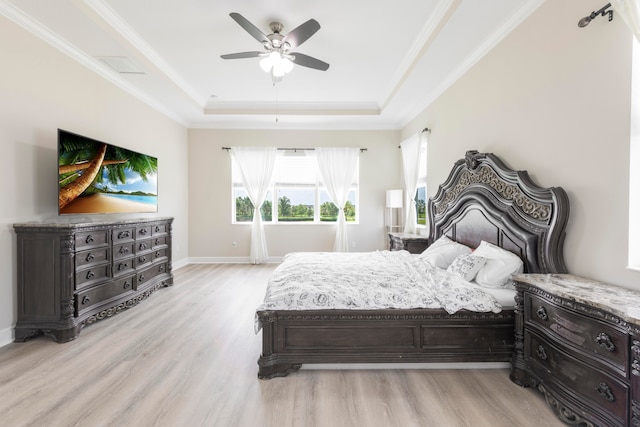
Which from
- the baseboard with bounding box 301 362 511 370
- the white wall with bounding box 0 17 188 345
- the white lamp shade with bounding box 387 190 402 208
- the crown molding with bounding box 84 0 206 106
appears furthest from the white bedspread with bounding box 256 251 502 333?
the crown molding with bounding box 84 0 206 106

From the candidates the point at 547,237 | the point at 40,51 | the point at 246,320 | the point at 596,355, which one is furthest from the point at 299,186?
the point at 596,355

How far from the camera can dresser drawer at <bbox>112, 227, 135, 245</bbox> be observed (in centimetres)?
320

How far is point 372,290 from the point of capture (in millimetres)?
2217

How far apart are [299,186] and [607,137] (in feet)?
15.9

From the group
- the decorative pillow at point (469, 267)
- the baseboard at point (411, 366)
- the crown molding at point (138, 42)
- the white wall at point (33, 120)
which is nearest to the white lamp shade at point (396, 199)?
the decorative pillow at point (469, 267)

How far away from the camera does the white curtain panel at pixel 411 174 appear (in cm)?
486

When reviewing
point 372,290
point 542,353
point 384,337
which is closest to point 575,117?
point 542,353

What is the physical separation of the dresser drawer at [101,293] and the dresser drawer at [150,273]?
0.15m

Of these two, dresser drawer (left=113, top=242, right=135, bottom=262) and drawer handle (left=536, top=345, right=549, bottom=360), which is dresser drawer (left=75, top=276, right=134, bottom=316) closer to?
dresser drawer (left=113, top=242, right=135, bottom=262)

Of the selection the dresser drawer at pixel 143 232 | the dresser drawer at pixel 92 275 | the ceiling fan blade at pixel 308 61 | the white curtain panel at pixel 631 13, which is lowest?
the dresser drawer at pixel 92 275

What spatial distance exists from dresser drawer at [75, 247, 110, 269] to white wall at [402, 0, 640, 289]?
13.7 feet

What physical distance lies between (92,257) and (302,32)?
3004mm

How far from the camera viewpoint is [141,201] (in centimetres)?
395

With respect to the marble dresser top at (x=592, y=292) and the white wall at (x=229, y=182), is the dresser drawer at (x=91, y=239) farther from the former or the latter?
the marble dresser top at (x=592, y=292)
